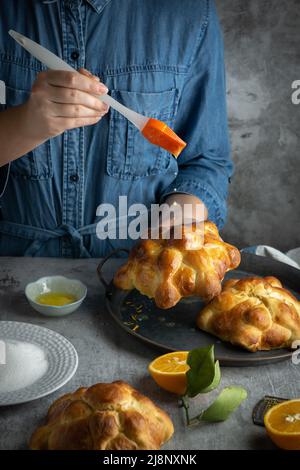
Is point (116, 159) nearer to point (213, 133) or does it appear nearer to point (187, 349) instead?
point (213, 133)

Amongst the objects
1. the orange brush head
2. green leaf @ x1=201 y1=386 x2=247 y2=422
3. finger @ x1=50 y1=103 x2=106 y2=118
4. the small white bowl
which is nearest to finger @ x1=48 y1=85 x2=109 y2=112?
finger @ x1=50 y1=103 x2=106 y2=118

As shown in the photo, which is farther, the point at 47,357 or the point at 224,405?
the point at 47,357

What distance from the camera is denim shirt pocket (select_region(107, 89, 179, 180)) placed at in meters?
1.92

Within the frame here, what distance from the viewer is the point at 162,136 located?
1469 mm

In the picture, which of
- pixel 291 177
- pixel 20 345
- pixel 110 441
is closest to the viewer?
pixel 110 441

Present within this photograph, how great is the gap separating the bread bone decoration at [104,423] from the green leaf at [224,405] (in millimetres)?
107

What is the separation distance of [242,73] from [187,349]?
5.91ft

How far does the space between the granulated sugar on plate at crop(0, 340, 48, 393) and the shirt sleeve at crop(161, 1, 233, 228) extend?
0.81 m

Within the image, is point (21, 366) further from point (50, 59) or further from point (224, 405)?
point (50, 59)

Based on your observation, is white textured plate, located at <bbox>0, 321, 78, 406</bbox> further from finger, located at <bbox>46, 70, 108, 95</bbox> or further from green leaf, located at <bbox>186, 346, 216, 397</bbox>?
finger, located at <bbox>46, 70, 108, 95</bbox>

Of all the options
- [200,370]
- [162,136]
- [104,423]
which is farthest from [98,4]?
[104,423]

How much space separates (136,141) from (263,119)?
1.14m
